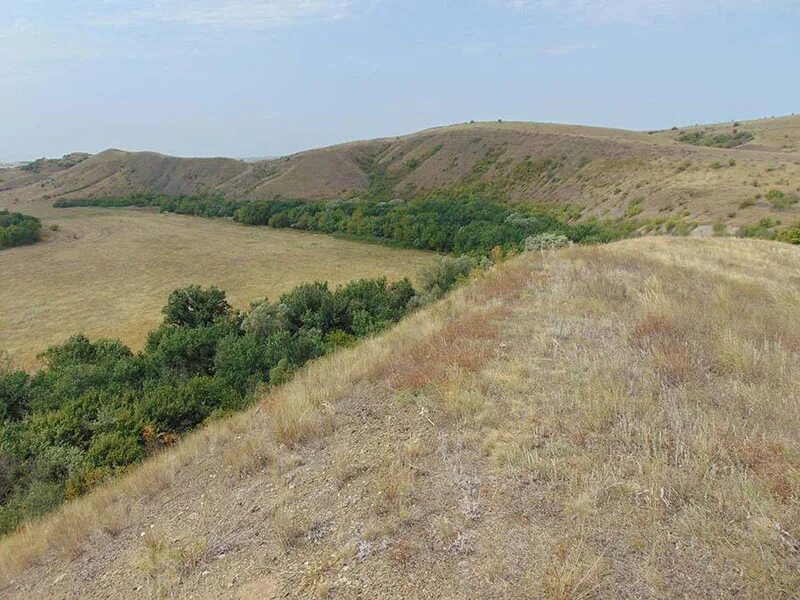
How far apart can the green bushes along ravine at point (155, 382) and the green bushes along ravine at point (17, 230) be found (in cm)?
4513

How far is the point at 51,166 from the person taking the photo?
458 feet

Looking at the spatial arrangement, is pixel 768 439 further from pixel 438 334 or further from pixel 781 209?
pixel 781 209

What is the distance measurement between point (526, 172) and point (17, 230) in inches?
2457

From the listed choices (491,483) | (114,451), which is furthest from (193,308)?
(491,483)

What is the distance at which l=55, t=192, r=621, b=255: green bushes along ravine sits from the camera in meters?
42.8

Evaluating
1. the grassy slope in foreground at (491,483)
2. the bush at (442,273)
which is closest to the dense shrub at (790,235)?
the bush at (442,273)

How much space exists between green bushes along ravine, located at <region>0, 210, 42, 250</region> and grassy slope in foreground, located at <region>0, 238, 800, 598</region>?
64298 mm

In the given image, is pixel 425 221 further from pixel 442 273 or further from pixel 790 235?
pixel 790 235

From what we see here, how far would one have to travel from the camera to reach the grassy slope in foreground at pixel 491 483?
139 inches

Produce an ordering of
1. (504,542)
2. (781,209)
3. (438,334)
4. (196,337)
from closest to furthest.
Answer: (504,542)
(438,334)
(196,337)
(781,209)

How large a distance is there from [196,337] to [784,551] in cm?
1714

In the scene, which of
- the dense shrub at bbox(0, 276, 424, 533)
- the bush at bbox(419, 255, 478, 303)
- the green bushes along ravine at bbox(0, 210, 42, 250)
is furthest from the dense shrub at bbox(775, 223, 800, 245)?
the green bushes along ravine at bbox(0, 210, 42, 250)

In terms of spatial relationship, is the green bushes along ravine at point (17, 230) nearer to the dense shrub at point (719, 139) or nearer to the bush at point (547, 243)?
the bush at point (547, 243)

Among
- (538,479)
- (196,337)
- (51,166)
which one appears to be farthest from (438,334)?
(51,166)
